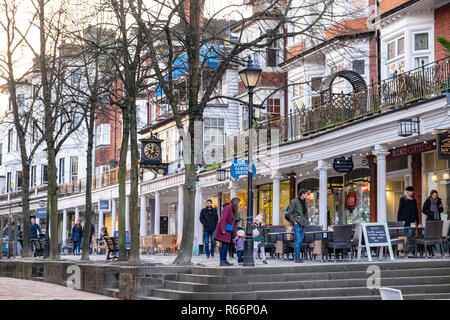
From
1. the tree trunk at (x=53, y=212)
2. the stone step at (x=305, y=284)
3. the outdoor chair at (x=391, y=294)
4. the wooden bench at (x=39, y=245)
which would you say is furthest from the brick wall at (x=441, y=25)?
the outdoor chair at (x=391, y=294)

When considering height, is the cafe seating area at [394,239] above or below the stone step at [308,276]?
above

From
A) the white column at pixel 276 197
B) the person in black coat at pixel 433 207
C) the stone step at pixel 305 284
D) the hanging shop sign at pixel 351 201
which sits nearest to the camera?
the stone step at pixel 305 284

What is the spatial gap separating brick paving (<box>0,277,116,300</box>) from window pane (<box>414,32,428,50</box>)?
1384cm

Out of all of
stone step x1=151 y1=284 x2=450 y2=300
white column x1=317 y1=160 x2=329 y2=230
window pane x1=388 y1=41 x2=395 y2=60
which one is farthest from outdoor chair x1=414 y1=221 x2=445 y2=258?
window pane x1=388 y1=41 x2=395 y2=60

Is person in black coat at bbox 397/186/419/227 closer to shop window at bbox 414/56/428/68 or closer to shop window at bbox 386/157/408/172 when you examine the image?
shop window at bbox 386/157/408/172

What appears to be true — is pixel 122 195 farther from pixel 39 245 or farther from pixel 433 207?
pixel 39 245

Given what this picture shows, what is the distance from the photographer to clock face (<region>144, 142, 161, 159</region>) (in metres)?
41.9

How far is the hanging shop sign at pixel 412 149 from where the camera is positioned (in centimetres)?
2677

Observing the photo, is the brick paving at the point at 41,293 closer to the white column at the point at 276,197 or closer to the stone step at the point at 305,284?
the stone step at the point at 305,284

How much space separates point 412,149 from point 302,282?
1216 centimetres

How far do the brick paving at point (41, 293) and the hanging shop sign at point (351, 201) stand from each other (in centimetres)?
1295

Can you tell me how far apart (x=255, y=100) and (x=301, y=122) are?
29.6 feet
